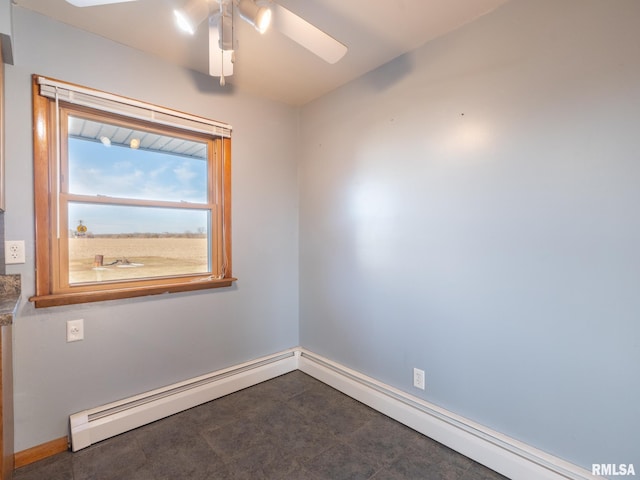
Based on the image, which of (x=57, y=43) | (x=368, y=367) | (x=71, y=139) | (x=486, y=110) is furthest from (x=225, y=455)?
(x=57, y=43)

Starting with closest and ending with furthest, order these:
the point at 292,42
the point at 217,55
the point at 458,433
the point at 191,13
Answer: the point at 191,13 → the point at 217,55 → the point at 458,433 → the point at 292,42

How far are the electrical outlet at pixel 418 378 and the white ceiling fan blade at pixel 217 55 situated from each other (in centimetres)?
207

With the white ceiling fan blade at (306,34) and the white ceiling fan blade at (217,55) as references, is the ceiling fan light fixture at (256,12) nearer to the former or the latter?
the white ceiling fan blade at (306,34)

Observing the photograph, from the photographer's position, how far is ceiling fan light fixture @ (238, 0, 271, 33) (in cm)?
121

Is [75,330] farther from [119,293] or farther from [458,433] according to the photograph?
[458,433]

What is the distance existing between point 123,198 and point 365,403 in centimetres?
220

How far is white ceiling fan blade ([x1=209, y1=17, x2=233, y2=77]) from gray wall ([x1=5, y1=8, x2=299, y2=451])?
0.71m

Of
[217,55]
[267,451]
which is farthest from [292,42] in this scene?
[267,451]

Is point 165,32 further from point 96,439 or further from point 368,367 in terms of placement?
point 368,367

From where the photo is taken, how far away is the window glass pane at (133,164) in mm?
1843

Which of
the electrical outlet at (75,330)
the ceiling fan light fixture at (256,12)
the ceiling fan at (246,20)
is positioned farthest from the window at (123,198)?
the ceiling fan light fixture at (256,12)

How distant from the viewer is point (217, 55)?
1514 millimetres
